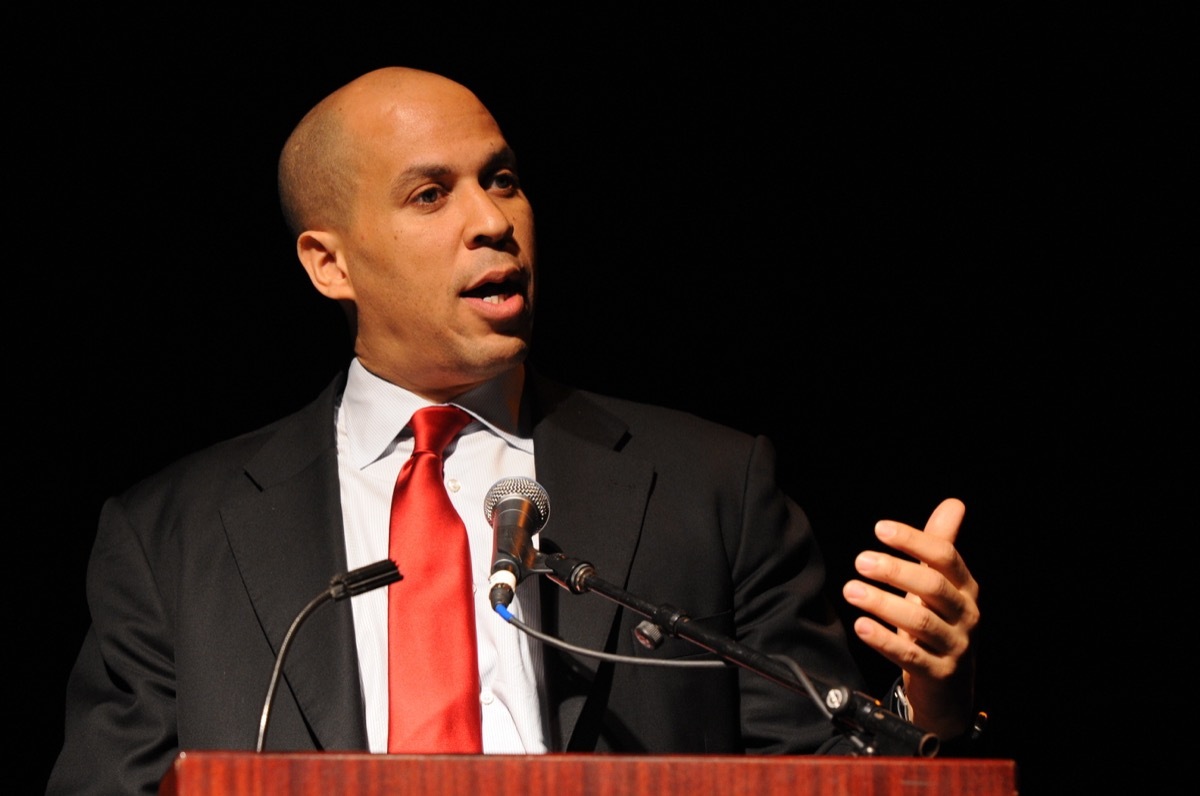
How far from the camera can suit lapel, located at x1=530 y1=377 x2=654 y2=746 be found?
2.51 meters

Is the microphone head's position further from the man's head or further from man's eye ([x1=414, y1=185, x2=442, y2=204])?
man's eye ([x1=414, y1=185, x2=442, y2=204])

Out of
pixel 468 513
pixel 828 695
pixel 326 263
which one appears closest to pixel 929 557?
pixel 828 695

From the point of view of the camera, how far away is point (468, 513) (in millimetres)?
2697

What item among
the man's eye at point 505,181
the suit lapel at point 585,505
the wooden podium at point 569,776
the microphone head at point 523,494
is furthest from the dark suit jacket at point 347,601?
the wooden podium at point 569,776

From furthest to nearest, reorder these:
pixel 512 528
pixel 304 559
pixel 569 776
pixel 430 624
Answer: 1. pixel 304 559
2. pixel 430 624
3. pixel 512 528
4. pixel 569 776

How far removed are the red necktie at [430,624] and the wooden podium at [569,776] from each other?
805 mm

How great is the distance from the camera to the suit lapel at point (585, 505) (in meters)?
2.51

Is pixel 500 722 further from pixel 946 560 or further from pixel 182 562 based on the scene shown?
pixel 946 560

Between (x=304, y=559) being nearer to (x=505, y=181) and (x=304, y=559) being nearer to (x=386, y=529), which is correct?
A: (x=386, y=529)

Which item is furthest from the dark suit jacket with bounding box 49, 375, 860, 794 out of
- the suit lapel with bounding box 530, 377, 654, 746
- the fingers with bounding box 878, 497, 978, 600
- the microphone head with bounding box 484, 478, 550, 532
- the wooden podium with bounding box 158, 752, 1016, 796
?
the wooden podium with bounding box 158, 752, 1016, 796

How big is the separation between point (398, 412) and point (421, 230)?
352mm

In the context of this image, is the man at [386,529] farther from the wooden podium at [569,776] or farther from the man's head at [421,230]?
the wooden podium at [569,776]

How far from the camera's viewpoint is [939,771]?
1565 mm

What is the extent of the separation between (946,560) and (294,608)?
1137 millimetres
